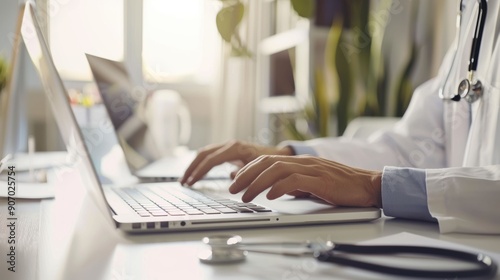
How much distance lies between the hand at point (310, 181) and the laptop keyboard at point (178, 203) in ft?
0.09

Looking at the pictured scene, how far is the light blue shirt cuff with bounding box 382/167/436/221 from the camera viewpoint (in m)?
0.64

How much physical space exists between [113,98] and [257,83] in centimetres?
165

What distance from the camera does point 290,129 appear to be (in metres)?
2.40

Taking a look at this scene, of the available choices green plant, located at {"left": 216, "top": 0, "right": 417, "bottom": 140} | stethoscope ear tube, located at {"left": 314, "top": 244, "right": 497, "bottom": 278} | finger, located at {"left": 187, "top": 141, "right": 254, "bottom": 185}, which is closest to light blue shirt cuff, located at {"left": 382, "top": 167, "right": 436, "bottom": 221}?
stethoscope ear tube, located at {"left": 314, "top": 244, "right": 497, "bottom": 278}

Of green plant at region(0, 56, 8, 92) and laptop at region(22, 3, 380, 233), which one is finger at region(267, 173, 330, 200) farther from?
green plant at region(0, 56, 8, 92)

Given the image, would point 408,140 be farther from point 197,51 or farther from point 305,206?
point 197,51

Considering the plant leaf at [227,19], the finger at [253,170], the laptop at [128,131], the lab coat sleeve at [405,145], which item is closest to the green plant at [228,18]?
the plant leaf at [227,19]

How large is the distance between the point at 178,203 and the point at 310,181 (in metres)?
0.18

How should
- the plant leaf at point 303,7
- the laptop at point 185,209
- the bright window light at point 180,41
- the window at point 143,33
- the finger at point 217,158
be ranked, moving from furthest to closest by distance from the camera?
the bright window light at point 180,41
the window at point 143,33
the plant leaf at point 303,7
the finger at point 217,158
the laptop at point 185,209

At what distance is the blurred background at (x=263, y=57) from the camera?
88.7 inches

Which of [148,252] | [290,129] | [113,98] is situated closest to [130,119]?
[113,98]

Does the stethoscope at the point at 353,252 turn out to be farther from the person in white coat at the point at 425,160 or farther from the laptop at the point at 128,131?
the laptop at the point at 128,131

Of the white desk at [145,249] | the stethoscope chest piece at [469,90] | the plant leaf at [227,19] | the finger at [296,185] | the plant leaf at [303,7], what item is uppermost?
the plant leaf at [303,7]

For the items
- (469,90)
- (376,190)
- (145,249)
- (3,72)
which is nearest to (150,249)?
(145,249)
